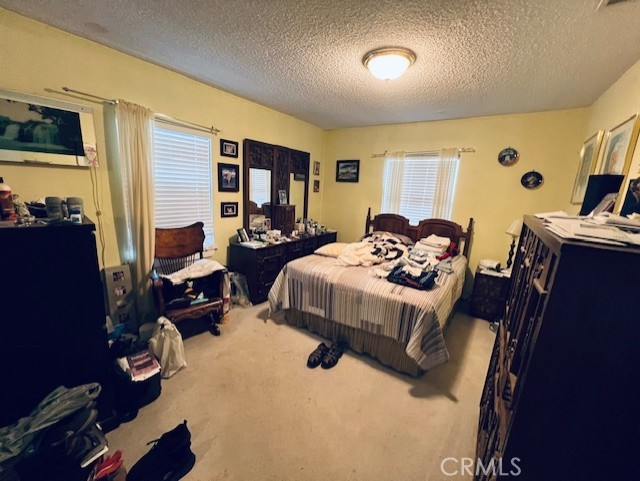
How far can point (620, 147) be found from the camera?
73.4 inches

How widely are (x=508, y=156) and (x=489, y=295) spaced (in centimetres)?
186

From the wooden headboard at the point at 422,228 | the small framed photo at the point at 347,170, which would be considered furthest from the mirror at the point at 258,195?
the wooden headboard at the point at 422,228

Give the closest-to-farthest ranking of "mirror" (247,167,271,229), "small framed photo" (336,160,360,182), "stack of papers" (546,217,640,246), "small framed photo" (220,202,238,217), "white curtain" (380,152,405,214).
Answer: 1. "stack of papers" (546,217,640,246)
2. "small framed photo" (220,202,238,217)
3. "mirror" (247,167,271,229)
4. "white curtain" (380,152,405,214)
5. "small framed photo" (336,160,360,182)

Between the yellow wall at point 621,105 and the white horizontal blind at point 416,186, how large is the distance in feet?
4.70

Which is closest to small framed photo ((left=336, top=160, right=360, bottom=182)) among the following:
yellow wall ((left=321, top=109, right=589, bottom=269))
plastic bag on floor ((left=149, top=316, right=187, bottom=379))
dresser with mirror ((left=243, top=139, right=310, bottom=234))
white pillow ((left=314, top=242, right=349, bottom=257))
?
yellow wall ((left=321, top=109, right=589, bottom=269))

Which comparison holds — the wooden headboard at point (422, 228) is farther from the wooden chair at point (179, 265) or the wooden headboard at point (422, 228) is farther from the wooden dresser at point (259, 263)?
the wooden chair at point (179, 265)

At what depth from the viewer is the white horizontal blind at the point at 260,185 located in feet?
12.0

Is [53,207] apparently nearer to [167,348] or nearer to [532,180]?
[167,348]

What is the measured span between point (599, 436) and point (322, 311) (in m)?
2.06

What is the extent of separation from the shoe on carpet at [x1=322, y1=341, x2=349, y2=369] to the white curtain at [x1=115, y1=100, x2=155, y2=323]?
75.3 inches

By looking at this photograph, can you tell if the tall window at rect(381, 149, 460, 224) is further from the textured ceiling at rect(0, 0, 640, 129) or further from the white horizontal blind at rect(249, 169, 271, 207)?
the white horizontal blind at rect(249, 169, 271, 207)

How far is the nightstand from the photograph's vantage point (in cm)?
317

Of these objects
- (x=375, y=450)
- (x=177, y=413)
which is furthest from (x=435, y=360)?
(x=177, y=413)

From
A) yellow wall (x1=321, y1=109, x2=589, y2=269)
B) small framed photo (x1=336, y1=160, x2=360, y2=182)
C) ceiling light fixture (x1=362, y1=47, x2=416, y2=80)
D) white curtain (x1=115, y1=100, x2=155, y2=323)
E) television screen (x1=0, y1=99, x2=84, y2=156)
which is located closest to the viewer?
television screen (x1=0, y1=99, x2=84, y2=156)
